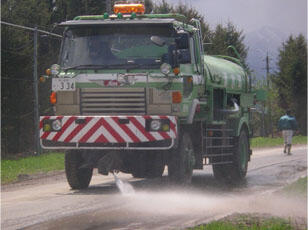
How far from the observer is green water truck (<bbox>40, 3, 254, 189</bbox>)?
39.3ft

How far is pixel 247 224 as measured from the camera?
339 inches

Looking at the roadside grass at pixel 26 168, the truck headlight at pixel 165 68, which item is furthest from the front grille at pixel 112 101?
the roadside grass at pixel 26 168

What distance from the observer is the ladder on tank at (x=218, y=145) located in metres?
13.5

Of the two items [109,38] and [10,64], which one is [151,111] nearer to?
[109,38]

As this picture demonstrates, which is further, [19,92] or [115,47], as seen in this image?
[19,92]

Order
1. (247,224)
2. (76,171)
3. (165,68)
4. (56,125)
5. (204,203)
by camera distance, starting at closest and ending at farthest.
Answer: (247,224) < (204,203) < (165,68) < (56,125) < (76,171)

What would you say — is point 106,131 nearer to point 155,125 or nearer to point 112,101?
point 112,101

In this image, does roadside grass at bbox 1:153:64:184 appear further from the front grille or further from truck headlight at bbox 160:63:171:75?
truck headlight at bbox 160:63:171:75

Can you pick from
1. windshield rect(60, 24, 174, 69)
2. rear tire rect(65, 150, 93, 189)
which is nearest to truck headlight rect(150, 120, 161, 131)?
windshield rect(60, 24, 174, 69)

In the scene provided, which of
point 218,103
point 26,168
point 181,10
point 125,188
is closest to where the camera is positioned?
point 125,188

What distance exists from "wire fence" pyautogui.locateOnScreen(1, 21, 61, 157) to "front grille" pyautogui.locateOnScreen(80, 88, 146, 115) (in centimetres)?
1584

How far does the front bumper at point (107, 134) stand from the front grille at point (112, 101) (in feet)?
0.71

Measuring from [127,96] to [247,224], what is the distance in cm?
419

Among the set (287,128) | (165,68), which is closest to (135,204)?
(165,68)
